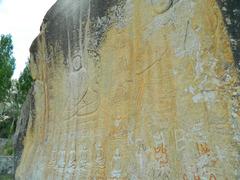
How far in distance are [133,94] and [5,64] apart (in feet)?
42.0

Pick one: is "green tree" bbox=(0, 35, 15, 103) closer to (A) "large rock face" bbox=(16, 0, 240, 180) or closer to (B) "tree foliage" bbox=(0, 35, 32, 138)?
(B) "tree foliage" bbox=(0, 35, 32, 138)

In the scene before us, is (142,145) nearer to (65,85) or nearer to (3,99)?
(65,85)

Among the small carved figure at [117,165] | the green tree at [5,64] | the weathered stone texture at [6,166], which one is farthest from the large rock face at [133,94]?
the green tree at [5,64]

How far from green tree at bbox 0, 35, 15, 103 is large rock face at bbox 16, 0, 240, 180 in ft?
34.1

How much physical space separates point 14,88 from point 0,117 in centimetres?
189

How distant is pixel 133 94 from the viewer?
288 centimetres

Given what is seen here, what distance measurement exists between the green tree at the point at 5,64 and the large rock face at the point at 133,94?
409 inches

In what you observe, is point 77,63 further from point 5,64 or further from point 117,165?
point 5,64

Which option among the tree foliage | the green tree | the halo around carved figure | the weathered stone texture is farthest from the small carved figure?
the green tree

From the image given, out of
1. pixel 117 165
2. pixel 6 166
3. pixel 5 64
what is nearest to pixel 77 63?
pixel 117 165

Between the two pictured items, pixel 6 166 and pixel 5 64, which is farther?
pixel 5 64

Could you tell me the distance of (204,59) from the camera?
2.35 metres

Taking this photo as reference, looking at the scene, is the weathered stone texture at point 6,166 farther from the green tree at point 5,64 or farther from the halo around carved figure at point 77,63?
the halo around carved figure at point 77,63

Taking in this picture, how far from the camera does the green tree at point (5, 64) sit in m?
13.9
